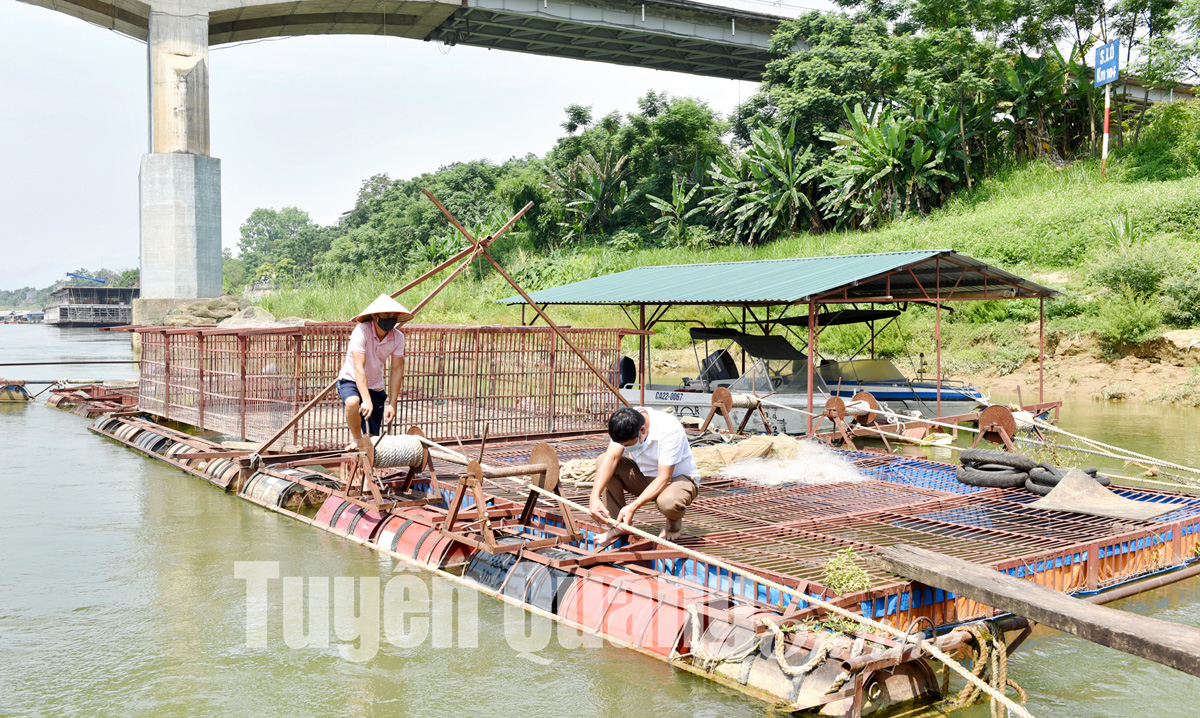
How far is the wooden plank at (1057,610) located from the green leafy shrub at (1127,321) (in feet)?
61.7

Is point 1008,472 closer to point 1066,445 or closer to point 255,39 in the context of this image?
point 1066,445

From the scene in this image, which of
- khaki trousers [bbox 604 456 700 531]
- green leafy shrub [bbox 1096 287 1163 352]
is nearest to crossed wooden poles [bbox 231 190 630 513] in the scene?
khaki trousers [bbox 604 456 700 531]

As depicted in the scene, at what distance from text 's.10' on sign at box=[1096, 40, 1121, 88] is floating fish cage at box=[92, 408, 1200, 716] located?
2245cm

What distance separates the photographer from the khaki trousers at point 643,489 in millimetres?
6664

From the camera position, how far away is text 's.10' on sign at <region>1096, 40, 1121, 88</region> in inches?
1071

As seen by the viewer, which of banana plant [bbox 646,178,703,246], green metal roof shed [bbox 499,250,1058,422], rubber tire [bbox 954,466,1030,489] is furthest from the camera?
banana plant [bbox 646,178,703,246]

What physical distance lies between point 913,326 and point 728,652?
905 inches

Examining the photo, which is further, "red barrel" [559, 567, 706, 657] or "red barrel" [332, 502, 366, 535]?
"red barrel" [332, 502, 366, 535]

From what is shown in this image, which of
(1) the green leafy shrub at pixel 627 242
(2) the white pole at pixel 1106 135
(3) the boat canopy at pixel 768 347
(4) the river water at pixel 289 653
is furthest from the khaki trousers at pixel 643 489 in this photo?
(1) the green leafy shrub at pixel 627 242

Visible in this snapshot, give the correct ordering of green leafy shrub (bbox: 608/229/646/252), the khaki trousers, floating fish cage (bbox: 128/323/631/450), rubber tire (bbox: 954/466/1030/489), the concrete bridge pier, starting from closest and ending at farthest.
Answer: the khaki trousers < rubber tire (bbox: 954/466/1030/489) < floating fish cage (bbox: 128/323/631/450) < the concrete bridge pier < green leafy shrub (bbox: 608/229/646/252)

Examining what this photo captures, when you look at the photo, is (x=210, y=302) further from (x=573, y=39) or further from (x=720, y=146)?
(x=720, y=146)

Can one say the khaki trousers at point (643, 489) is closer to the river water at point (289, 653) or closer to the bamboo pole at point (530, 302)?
the river water at point (289, 653)

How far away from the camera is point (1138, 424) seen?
669 inches

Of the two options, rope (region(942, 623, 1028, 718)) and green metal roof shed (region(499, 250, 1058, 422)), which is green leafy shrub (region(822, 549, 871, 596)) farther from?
green metal roof shed (region(499, 250, 1058, 422))
